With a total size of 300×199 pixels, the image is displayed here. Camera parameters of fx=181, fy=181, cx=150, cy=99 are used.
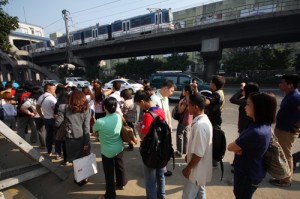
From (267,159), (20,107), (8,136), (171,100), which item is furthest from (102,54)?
(267,159)

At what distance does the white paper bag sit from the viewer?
117 inches

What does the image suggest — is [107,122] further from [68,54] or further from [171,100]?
[68,54]

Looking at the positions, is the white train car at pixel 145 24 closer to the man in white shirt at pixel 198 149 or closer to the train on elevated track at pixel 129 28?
the train on elevated track at pixel 129 28

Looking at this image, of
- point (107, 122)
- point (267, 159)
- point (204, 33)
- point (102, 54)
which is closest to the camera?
point (267, 159)

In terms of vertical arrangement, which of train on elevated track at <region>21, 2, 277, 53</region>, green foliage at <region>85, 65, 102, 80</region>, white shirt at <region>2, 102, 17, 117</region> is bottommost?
white shirt at <region>2, 102, 17, 117</region>

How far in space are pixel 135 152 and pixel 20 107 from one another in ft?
10.4

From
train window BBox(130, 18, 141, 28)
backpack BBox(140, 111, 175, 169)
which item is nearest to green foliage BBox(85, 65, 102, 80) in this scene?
train window BBox(130, 18, 141, 28)

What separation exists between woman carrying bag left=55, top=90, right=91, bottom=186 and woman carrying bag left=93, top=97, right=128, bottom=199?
2.03 ft

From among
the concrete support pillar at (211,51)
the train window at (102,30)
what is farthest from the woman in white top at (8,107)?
the train window at (102,30)

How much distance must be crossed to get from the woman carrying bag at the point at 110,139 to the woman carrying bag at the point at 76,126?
0.62 m

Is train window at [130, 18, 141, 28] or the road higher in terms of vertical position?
train window at [130, 18, 141, 28]

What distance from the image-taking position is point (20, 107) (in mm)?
4637

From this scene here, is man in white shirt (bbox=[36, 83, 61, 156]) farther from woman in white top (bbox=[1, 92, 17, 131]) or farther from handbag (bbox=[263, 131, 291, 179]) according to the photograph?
handbag (bbox=[263, 131, 291, 179])

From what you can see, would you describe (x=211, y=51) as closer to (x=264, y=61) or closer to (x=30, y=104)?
(x=264, y=61)
